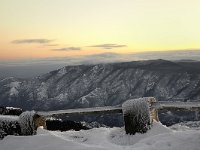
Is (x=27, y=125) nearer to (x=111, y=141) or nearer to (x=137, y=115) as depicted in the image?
(x=111, y=141)

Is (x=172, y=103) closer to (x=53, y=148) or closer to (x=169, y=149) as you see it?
(x=169, y=149)

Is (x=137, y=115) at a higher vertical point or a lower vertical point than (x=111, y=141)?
higher

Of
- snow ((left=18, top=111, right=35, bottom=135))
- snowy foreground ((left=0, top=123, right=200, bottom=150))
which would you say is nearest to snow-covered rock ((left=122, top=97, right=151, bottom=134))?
snowy foreground ((left=0, top=123, right=200, bottom=150))

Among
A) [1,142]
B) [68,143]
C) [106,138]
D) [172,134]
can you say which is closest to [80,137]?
[106,138]

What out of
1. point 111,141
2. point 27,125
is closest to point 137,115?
point 111,141

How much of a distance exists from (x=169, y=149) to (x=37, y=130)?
3521mm

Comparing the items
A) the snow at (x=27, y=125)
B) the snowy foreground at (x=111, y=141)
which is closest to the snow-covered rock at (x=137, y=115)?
the snowy foreground at (x=111, y=141)

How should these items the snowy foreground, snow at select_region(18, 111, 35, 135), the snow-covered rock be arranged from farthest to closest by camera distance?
snow at select_region(18, 111, 35, 135) → the snow-covered rock → the snowy foreground

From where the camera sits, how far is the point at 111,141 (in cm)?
738

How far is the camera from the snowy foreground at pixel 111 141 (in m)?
6.13

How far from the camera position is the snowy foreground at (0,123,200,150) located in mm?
6133

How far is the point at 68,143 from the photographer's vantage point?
6527mm

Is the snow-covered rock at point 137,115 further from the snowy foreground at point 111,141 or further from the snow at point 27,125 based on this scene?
the snow at point 27,125

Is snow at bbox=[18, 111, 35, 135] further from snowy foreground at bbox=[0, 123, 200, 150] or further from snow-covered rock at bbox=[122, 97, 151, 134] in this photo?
snow-covered rock at bbox=[122, 97, 151, 134]
